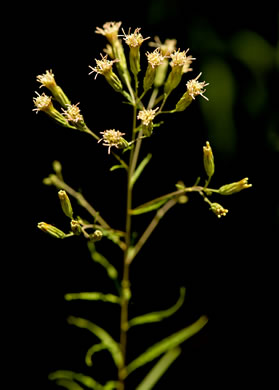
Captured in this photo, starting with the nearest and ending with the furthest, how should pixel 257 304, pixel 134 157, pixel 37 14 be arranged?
pixel 134 157
pixel 37 14
pixel 257 304

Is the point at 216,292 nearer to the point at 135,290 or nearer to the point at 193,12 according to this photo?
the point at 135,290

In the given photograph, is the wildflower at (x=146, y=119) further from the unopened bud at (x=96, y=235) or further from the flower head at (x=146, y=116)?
the unopened bud at (x=96, y=235)

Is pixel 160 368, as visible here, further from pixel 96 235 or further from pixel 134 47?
pixel 134 47

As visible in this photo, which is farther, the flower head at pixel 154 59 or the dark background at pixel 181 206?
the dark background at pixel 181 206

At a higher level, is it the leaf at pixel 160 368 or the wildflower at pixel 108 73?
the wildflower at pixel 108 73

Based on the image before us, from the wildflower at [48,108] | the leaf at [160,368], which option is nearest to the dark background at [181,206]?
the wildflower at [48,108]

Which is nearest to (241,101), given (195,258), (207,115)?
(207,115)

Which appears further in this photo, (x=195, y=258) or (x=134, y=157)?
(x=195, y=258)

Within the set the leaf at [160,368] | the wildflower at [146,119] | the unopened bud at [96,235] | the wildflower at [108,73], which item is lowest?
the leaf at [160,368]

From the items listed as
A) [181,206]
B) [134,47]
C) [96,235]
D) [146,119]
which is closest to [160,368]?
[96,235]
